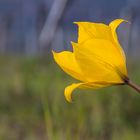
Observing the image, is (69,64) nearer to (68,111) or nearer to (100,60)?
(100,60)

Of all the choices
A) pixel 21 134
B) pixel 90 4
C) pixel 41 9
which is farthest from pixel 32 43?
pixel 21 134

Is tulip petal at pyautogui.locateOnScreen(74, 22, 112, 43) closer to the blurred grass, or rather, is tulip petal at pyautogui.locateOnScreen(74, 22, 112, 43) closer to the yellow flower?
the yellow flower

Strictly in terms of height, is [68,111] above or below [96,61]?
below

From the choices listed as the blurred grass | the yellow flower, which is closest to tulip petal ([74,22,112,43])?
the yellow flower

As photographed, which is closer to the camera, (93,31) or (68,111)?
(93,31)

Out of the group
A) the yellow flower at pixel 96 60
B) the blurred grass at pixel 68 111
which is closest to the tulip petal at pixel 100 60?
the yellow flower at pixel 96 60

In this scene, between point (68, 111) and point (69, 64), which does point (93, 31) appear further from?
point (68, 111)

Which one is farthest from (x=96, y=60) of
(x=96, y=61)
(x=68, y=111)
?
(x=68, y=111)
